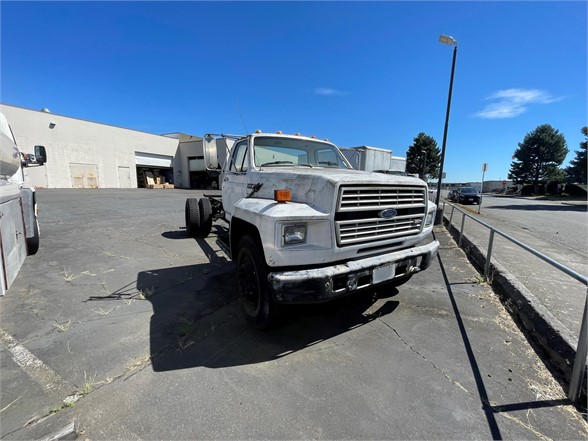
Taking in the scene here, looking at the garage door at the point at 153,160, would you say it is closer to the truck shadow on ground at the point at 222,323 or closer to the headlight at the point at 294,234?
the truck shadow on ground at the point at 222,323

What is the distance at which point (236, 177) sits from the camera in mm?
4570

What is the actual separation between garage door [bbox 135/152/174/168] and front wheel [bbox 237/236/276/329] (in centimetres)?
3726

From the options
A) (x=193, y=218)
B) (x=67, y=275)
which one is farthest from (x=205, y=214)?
(x=67, y=275)

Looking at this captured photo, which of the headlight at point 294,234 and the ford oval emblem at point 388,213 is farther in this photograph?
the ford oval emblem at point 388,213

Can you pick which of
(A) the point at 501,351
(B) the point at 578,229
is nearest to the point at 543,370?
(A) the point at 501,351

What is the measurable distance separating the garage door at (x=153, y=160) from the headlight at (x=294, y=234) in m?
38.0

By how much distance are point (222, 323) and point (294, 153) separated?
2.71 meters

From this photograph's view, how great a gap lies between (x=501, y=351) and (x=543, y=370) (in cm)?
33

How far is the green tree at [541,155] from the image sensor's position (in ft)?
167

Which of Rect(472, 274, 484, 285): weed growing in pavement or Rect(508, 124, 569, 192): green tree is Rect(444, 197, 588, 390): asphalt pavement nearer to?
Rect(472, 274, 484, 285): weed growing in pavement

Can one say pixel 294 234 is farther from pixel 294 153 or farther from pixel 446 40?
pixel 446 40

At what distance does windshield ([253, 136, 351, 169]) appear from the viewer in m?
4.28

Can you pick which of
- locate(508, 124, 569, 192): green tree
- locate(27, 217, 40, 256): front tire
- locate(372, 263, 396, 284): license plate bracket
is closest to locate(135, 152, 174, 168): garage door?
locate(27, 217, 40, 256): front tire

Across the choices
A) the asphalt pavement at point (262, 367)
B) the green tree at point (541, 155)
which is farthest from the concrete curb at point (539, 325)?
the green tree at point (541, 155)
